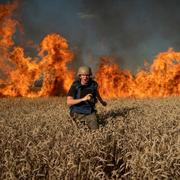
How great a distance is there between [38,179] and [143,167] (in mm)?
1325

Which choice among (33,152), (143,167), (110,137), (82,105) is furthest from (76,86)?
(143,167)

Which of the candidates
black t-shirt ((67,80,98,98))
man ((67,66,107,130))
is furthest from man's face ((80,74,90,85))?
black t-shirt ((67,80,98,98))

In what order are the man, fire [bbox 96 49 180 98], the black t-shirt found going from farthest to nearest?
1. fire [bbox 96 49 180 98]
2. the black t-shirt
3. the man

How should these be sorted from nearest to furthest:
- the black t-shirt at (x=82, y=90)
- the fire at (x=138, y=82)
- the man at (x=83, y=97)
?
the man at (x=83, y=97), the black t-shirt at (x=82, y=90), the fire at (x=138, y=82)

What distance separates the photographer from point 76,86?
361 inches

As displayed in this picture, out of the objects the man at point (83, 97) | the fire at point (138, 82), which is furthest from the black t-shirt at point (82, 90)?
Answer: the fire at point (138, 82)

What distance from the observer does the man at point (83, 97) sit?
8.92 meters

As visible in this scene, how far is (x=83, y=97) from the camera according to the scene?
30.4 ft

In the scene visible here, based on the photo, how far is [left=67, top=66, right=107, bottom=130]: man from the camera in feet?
29.3

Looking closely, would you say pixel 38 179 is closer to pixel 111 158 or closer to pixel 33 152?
pixel 33 152

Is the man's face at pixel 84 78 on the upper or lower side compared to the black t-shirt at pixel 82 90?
upper

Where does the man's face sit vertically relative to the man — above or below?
above

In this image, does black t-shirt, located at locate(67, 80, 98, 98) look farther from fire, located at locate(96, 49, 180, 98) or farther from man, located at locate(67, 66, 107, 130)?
fire, located at locate(96, 49, 180, 98)

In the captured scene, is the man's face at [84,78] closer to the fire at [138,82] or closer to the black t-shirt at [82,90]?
the black t-shirt at [82,90]
